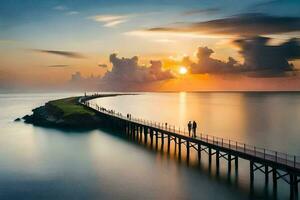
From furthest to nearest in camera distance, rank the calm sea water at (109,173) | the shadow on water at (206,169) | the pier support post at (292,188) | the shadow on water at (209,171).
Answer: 1. the calm sea water at (109,173)
2. the shadow on water at (206,169)
3. the shadow on water at (209,171)
4. the pier support post at (292,188)

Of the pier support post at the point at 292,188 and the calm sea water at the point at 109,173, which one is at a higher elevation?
the pier support post at the point at 292,188

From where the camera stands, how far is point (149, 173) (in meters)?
42.0

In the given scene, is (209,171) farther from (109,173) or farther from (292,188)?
(292,188)

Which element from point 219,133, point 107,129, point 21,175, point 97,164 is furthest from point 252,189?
point 107,129

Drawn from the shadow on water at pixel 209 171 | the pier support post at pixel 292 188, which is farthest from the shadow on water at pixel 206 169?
the pier support post at pixel 292 188

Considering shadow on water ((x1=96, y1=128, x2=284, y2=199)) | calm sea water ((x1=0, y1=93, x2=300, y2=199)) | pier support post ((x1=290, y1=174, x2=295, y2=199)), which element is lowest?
calm sea water ((x1=0, y1=93, x2=300, y2=199))

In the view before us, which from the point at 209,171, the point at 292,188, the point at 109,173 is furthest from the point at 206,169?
the point at 292,188

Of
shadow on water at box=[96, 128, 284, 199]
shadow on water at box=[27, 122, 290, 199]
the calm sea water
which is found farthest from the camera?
the calm sea water

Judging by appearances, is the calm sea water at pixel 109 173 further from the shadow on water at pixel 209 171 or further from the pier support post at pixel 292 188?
the pier support post at pixel 292 188

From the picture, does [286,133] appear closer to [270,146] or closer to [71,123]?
[270,146]

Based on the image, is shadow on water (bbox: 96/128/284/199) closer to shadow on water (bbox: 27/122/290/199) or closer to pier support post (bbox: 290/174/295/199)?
shadow on water (bbox: 27/122/290/199)

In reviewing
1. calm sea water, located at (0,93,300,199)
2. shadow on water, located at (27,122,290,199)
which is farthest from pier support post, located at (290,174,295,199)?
shadow on water, located at (27,122,290,199)

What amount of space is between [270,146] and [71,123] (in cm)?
4300

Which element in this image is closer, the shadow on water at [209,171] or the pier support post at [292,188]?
the pier support post at [292,188]
